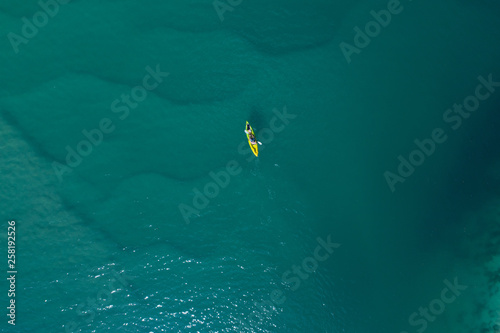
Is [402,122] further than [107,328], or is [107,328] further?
[402,122]

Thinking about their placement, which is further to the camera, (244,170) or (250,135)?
(244,170)

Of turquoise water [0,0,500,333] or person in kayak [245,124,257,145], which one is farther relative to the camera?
person in kayak [245,124,257,145]

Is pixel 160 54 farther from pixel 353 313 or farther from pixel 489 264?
pixel 489 264

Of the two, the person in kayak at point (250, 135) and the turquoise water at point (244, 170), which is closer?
the turquoise water at point (244, 170)

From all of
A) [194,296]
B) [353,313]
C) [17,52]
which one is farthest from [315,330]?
[17,52]

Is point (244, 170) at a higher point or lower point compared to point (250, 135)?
lower

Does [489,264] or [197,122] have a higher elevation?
[489,264]

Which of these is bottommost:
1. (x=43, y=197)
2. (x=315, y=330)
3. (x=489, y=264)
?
(x=43, y=197)
